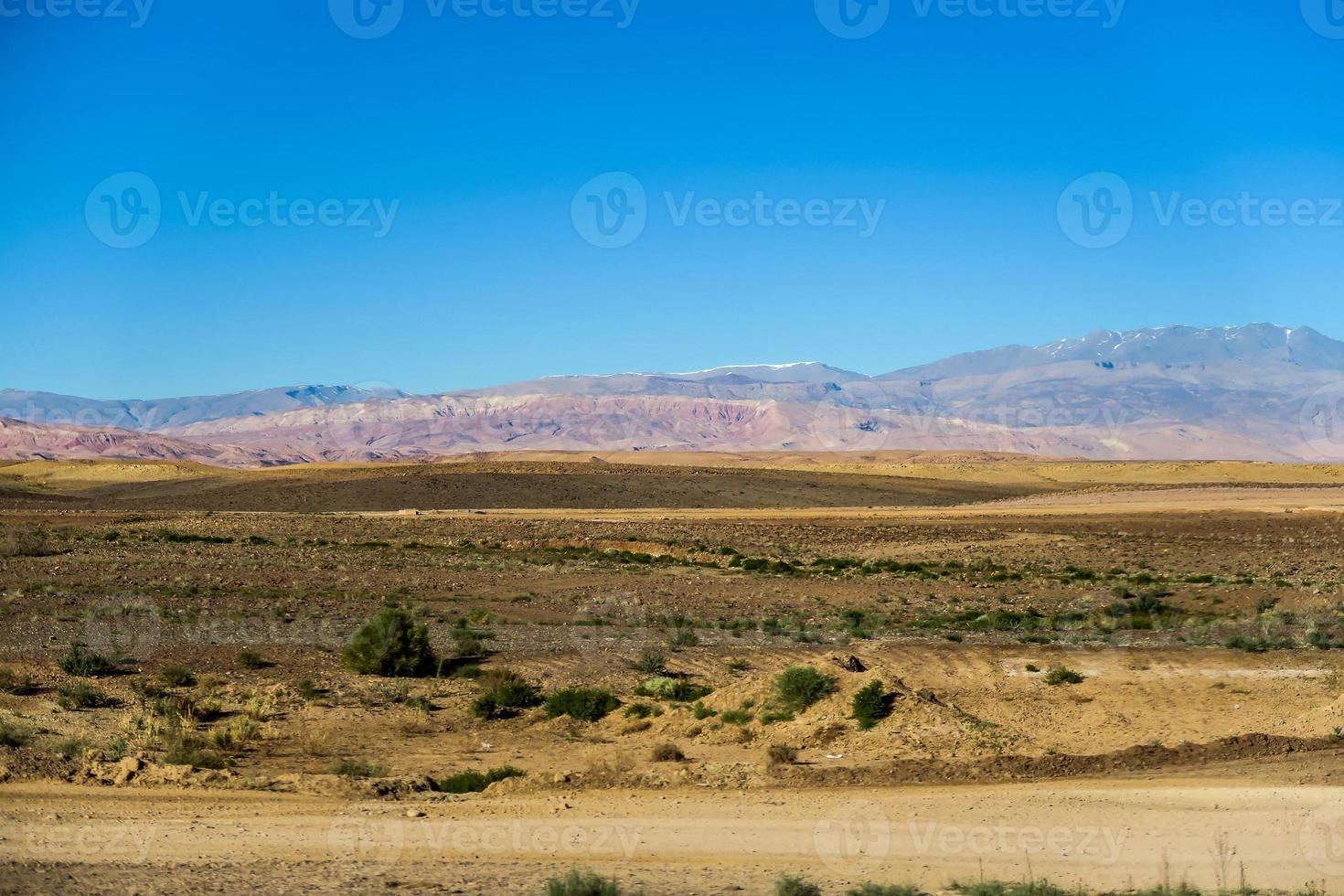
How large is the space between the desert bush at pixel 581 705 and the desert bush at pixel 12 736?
24.2 ft

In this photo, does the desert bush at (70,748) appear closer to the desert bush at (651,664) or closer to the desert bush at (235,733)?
the desert bush at (235,733)

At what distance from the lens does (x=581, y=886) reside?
32.1 ft

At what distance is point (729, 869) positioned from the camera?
11242mm

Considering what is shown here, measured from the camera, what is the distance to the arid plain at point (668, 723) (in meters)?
11.6

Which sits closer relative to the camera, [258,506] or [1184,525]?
[1184,525]

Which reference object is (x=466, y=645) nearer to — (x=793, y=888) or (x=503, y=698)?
(x=503, y=698)

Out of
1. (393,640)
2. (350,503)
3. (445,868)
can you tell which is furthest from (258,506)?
(445,868)

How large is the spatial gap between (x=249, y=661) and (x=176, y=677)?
193 cm

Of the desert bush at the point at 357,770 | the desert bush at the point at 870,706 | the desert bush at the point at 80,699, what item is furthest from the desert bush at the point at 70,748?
the desert bush at the point at 870,706

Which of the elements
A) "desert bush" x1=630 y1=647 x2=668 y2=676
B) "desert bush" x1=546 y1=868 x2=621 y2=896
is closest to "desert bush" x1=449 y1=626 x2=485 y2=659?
"desert bush" x1=630 y1=647 x2=668 y2=676

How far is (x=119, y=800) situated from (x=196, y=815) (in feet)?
4.05

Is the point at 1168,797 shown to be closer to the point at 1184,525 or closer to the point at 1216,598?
the point at 1216,598

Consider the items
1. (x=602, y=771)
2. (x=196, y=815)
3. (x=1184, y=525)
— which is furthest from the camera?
(x=1184, y=525)

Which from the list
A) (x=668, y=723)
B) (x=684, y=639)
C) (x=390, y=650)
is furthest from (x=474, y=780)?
(x=684, y=639)
